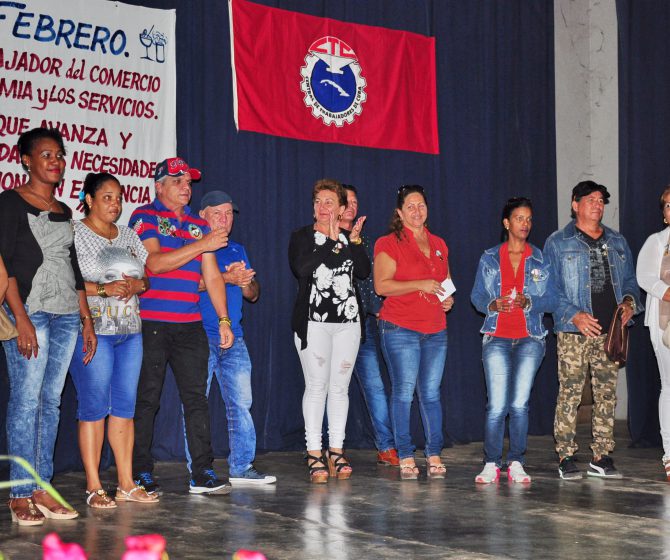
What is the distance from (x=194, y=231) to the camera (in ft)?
14.5

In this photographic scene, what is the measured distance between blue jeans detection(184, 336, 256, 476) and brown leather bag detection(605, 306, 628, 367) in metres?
1.94

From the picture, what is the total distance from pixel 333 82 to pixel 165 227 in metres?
2.26

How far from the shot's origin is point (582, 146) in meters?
7.62

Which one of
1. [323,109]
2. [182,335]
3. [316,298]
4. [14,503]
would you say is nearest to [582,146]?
[323,109]

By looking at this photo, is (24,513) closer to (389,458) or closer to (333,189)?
(333,189)

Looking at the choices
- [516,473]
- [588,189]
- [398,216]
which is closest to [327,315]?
[398,216]

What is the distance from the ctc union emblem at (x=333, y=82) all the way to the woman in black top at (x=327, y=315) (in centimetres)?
132

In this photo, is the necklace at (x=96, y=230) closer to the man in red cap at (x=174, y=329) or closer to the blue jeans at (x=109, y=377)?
the man in red cap at (x=174, y=329)

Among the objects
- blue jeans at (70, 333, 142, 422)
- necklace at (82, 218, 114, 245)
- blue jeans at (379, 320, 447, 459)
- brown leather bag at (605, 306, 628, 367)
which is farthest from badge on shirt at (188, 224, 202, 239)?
brown leather bag at (605, 306, 628, 367)

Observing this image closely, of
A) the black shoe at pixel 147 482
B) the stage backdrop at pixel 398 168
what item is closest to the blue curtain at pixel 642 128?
the stage backdrop at pixel 398 168

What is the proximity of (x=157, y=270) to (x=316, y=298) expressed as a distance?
0.96m

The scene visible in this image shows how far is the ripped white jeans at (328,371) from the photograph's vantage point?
4.80 metres

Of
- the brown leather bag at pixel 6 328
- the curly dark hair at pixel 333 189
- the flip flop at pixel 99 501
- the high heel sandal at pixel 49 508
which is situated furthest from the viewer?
the curly dark hair at pixel 333 189

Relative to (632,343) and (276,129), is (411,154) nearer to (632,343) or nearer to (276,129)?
(276,129)
